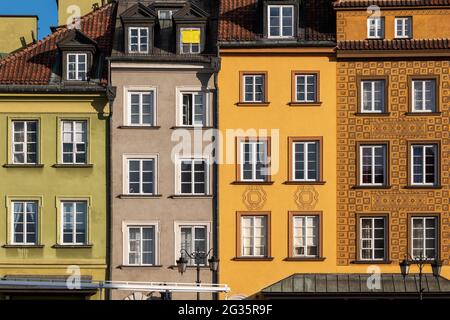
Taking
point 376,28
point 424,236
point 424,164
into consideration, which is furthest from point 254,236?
point 376,28

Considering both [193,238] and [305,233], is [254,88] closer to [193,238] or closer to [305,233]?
[305,233]

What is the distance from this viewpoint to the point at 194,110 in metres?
32.4

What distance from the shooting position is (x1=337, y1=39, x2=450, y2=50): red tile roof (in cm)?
3183

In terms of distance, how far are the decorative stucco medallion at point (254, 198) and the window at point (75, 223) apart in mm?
5154

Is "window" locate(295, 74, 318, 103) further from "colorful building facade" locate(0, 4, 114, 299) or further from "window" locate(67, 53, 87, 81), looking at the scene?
"window" locate(67, 53, 87, 81)

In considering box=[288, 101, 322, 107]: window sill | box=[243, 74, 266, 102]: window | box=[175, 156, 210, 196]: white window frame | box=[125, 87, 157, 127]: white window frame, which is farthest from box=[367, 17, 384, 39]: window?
box=[125, 87, 157, 127]: white window frame

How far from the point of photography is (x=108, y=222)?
31938 mm

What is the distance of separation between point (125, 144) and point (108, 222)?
2.55 m

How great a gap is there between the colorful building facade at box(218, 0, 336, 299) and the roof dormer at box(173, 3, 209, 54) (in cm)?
82

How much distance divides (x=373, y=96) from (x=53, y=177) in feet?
34.7

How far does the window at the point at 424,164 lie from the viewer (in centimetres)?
3180

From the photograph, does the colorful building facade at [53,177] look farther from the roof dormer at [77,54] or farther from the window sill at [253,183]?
the window sill at [253,183]

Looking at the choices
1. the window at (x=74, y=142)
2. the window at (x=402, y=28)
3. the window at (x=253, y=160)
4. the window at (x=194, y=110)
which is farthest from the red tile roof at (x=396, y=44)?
the window at (x=74, y=142)
